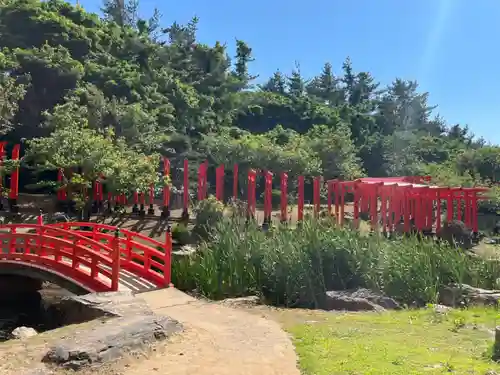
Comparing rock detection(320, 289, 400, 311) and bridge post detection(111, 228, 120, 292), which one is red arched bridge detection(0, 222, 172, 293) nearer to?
bridge post detection(111, 228, 120, 292)

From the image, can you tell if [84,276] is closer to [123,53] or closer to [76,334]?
[76,334]

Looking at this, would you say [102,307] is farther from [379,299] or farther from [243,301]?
[379,299]

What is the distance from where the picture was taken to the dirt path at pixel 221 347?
5.56 metres

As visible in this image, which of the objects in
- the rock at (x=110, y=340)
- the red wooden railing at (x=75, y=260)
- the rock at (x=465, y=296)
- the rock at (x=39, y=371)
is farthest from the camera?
the red wooden railing at (x=75, y=260)

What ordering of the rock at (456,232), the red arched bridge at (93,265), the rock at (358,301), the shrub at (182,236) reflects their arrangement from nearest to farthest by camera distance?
the rock at (358,301) < the red arched bridge at (93,265) < the shrub at (182,236) < the rock at (456,232)

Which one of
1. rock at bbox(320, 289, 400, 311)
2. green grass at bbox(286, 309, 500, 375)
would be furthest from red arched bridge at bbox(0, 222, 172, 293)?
green grass at bbox(286, 309, 500, 375)

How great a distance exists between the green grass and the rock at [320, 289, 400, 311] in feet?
1.58

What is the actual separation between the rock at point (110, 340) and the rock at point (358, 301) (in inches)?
125

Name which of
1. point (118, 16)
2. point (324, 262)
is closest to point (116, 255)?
point (324, 262)

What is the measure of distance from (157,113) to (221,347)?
2539 cm

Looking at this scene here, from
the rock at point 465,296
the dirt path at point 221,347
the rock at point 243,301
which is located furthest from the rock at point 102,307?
the rock at point 465,296

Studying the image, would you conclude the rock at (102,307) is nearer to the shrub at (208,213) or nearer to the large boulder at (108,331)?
the large boulder at (108,331)

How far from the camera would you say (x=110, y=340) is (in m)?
5.83

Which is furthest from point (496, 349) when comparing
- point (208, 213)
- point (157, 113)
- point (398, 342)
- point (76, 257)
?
point (157, 113)
